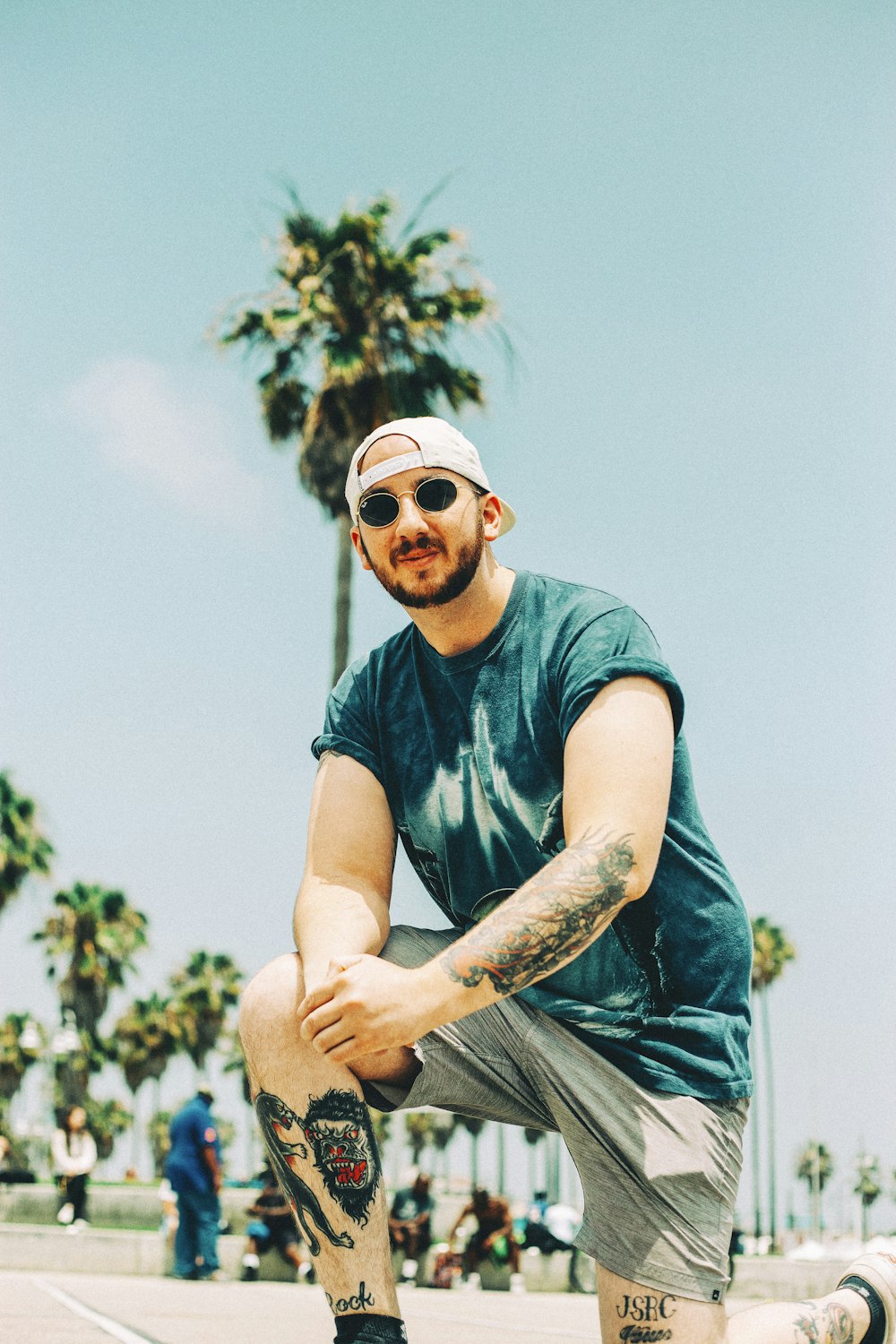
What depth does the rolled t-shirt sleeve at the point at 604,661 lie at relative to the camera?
2561mm

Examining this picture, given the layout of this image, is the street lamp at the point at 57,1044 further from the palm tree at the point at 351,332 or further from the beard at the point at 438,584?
the beard at the point at 438,584

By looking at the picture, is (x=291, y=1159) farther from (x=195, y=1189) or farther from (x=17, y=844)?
(x=17, y=844)

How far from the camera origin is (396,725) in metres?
2.97

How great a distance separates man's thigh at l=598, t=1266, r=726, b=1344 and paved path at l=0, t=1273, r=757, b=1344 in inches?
83.4

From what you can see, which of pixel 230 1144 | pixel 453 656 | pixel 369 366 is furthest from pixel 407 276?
pixel 230 1144

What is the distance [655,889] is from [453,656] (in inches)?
26.5

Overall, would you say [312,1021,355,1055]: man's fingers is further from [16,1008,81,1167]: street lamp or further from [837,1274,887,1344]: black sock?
[16,1008,81,1167]: street lamp

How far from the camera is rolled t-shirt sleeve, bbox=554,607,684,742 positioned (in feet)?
8.40

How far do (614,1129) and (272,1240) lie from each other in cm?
Result: 1021

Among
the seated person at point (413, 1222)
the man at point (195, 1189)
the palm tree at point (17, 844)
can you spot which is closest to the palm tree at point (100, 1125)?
the palm tree at point (17, 844)

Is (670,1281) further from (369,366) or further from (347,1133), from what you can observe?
(369,366)

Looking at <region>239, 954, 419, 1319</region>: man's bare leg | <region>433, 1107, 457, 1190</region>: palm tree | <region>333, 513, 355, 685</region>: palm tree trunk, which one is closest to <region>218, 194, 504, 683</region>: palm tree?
<region>333, 513, 355, 685</region>: palm tree trunk

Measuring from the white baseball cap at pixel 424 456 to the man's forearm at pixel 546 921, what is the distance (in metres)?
0.91

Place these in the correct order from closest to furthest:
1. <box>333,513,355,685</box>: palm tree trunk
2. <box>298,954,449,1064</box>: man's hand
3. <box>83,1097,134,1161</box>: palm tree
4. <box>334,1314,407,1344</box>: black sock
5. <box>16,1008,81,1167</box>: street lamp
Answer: <box>298,954,449,1064</box>: man's hand < <box>334,1314,407,1344</box>: black sock < <box>333,513,355,685</box>: palm tree trunk < <box>16,1008,81,1167</box>: street lamp < <box>83,1097,134,1161</box>: palm tree
